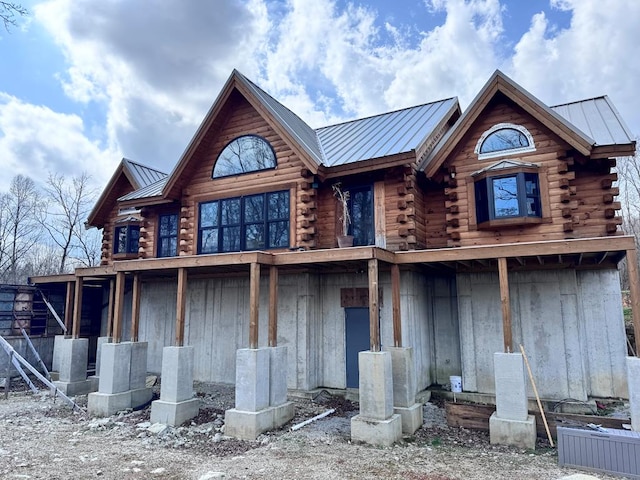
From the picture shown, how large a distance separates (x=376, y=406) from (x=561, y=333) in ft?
17.2

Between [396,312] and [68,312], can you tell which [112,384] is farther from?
[396,312]

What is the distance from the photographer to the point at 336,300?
462 inches

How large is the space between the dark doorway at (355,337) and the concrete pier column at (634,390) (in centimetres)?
568

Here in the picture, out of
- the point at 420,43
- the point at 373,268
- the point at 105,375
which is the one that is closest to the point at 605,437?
the point at 373,268

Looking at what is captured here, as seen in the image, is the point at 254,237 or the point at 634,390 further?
the point at 254,237

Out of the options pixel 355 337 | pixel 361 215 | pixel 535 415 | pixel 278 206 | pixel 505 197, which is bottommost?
pixel 535 415

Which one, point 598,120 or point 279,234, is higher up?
point 598,120

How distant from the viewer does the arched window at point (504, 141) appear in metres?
10.7

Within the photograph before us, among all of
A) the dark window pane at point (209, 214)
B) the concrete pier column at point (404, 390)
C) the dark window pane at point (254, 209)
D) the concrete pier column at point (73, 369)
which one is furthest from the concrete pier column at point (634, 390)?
the concrete pier column at point (73, 369)

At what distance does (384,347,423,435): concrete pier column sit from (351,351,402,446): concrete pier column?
0.28 m

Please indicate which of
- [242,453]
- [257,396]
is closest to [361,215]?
[257,396]

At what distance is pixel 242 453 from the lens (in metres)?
7.53

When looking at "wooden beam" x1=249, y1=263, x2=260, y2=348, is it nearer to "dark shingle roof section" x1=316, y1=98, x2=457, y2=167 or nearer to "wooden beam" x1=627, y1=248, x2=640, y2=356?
"dark shingle roof section" x1=316, y1=98, x2=457, y2=167

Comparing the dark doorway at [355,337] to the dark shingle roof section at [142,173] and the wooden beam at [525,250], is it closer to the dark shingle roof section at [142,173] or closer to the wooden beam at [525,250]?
the wooden beam at [525,250]
